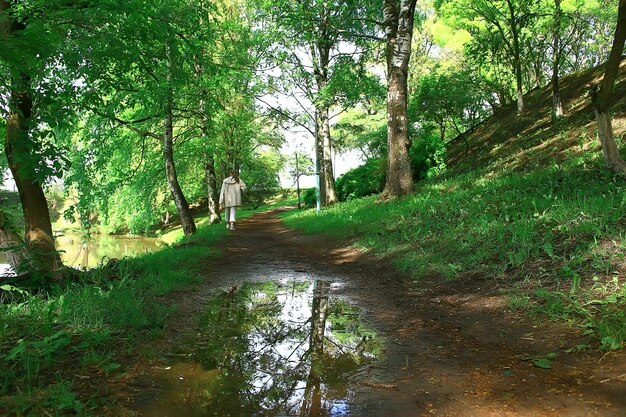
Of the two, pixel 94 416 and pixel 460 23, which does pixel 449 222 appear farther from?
pixel 460 23

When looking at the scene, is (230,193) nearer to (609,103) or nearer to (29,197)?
(29,197)

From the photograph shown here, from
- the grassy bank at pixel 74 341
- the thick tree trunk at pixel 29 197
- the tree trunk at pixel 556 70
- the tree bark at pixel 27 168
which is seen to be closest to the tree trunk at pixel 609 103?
the grassy bank at pixel 74 341

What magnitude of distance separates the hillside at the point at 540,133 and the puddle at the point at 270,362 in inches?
277

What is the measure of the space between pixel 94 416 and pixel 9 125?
5510 mm

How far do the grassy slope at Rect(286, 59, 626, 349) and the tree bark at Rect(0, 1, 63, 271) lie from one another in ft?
17.7

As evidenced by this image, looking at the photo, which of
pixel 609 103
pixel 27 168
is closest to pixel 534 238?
pixel 609 103

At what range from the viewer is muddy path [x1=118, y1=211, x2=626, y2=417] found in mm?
2596

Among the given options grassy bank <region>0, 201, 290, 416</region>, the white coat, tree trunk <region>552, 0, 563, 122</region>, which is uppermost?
tree trunk <region>552, 0, 563, 122</region>

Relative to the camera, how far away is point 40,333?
3.51m

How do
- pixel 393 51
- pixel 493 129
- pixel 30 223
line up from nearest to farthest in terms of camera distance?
pixel 30 223, pixel 393 51, pixel 493 129

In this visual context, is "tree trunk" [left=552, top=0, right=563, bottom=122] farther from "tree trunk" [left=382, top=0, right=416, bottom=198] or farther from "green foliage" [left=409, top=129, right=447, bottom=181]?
"tree trunk" [left=382, top=0, right=416, bottom=198]

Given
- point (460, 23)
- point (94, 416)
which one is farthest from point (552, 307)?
point (460, 23)

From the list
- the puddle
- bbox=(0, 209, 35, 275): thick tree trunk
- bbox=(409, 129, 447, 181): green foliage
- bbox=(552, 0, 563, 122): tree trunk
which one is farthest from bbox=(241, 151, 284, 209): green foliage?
the puddle

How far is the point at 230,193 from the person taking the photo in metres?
13.1
